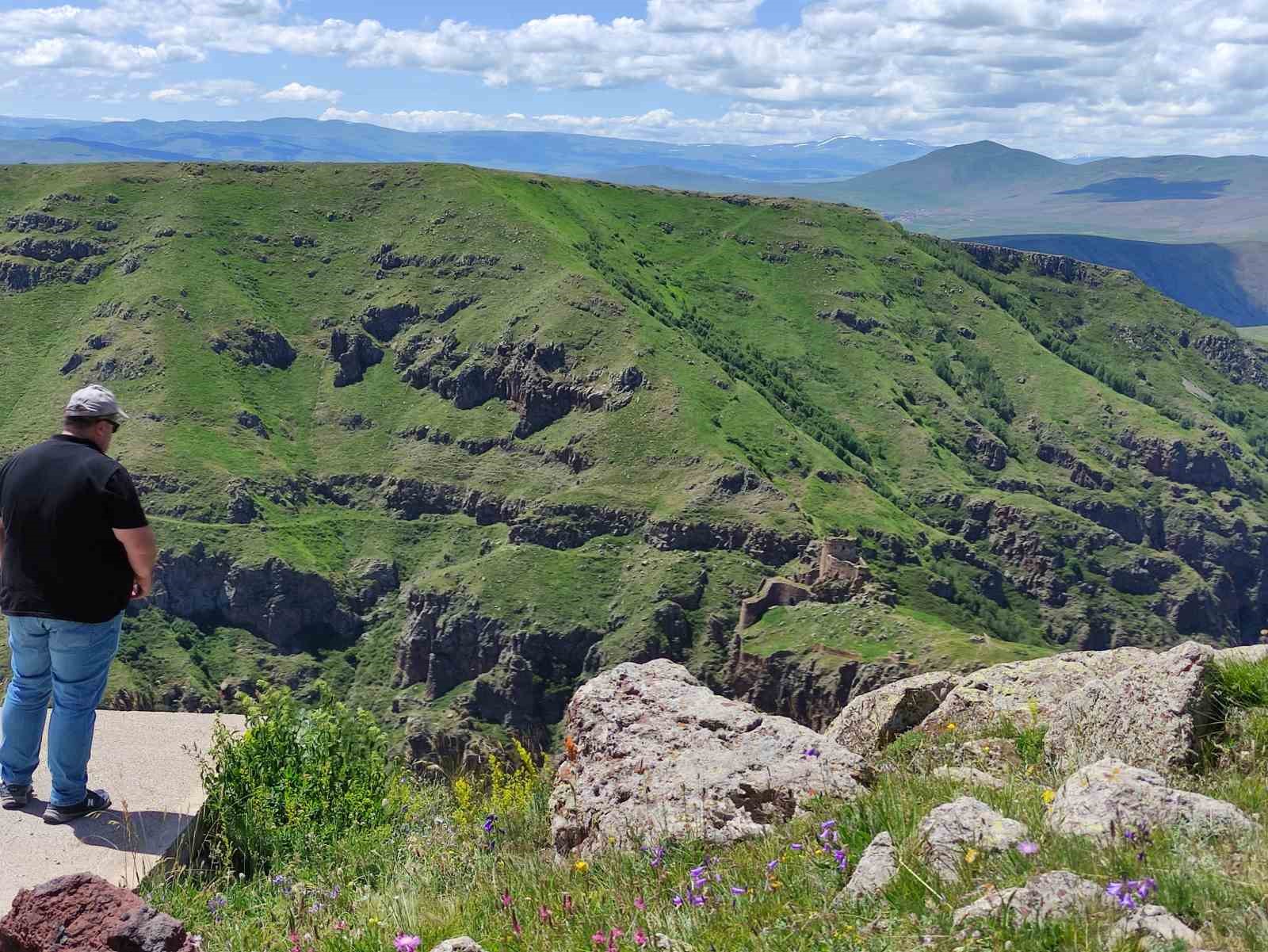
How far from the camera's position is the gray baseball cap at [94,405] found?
8.91 m

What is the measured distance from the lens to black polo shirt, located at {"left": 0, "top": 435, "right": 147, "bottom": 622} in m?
8.66

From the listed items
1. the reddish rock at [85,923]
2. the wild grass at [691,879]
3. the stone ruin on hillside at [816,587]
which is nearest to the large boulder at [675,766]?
the wild grass at [691,879]

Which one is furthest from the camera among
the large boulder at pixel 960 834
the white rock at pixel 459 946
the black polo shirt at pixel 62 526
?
the black polo shirt at pixel 62 526

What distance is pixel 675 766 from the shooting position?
8.51 meters

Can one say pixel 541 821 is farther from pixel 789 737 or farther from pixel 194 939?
pixel 194 939

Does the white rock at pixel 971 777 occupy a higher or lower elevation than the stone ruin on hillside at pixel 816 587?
higher

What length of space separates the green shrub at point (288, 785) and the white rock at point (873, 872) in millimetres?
4681

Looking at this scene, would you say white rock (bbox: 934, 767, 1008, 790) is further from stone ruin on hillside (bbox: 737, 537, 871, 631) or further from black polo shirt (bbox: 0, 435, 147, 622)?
stone ruin on hillside (bbox: 737, 537, 871, 631)

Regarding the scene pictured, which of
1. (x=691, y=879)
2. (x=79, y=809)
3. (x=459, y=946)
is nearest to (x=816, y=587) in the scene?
(x=79, y=809)

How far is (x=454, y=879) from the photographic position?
6.88m

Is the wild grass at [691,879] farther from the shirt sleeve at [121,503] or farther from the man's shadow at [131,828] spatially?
the shirt sleeve at [121,503]

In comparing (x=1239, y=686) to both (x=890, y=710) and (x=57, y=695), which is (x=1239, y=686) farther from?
(x=57, y=695)

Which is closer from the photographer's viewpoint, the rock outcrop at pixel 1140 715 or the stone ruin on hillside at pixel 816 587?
the rock outcrop at pixel 1140 715

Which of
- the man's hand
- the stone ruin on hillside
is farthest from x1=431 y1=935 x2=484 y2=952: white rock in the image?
the stone ruin on hillside
